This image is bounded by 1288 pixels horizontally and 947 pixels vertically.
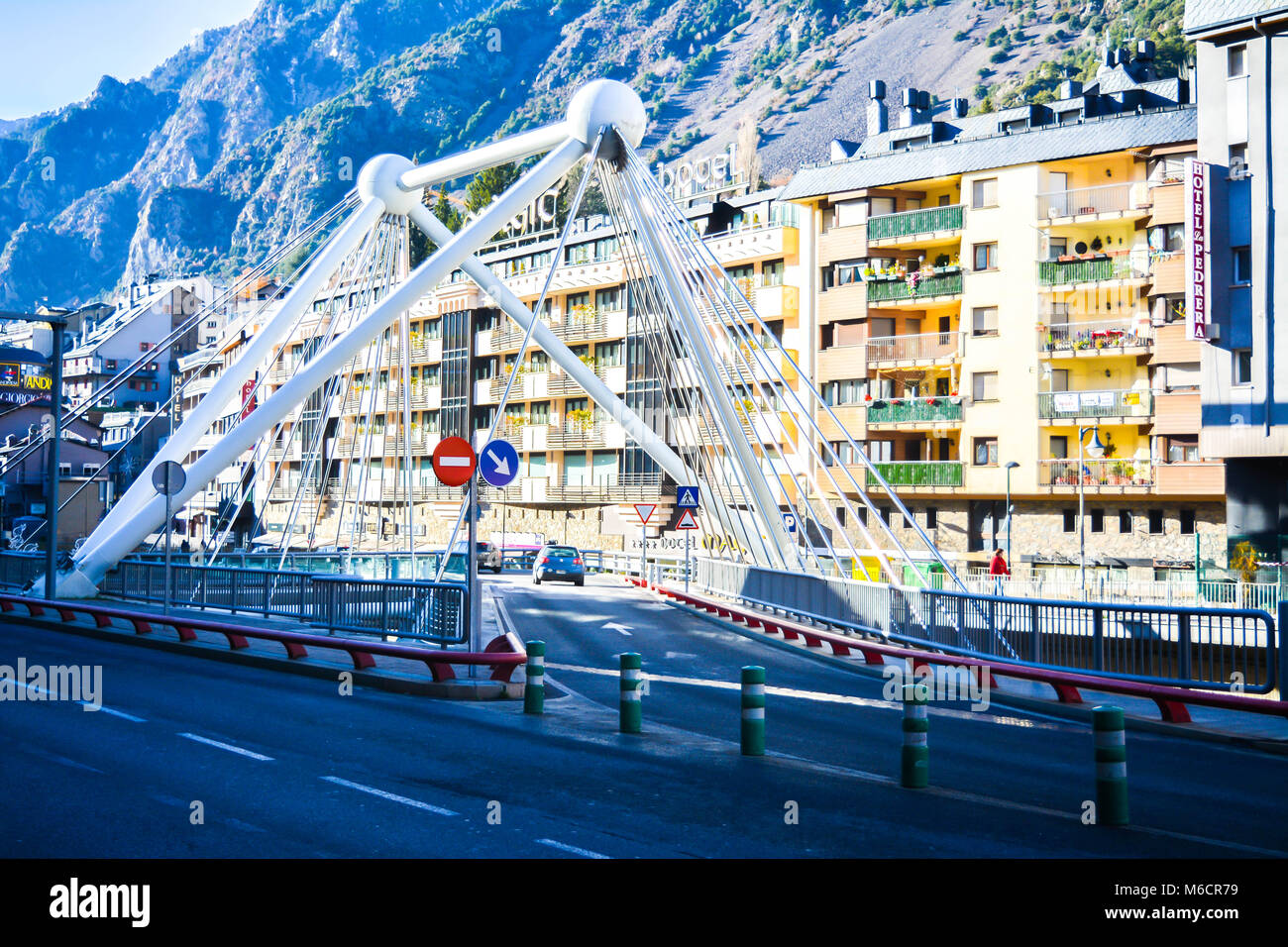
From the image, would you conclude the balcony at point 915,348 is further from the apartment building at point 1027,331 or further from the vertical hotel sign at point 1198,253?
the vertical hotel sign at point 1198,253

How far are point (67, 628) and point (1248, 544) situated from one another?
31908 millimetres

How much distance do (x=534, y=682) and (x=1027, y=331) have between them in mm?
45123

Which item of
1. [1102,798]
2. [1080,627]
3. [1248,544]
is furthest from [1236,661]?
[1248,544]

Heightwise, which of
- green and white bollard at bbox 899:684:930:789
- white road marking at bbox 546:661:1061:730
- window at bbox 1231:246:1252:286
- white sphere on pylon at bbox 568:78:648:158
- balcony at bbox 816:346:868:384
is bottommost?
white road marking at bbox 546:661:1061:730

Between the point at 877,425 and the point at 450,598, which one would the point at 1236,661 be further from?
the point at 877,425

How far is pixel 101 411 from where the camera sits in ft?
398

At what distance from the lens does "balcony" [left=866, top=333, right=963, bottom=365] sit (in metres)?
59.5

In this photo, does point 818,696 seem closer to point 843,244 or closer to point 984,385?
point 984,385

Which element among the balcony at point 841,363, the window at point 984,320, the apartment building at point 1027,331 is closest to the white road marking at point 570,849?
the apartment building at point 1027,331

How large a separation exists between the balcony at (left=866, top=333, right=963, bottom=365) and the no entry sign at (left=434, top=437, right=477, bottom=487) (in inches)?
1732

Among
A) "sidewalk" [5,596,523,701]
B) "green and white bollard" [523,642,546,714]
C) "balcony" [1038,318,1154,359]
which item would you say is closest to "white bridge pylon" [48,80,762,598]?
"sidewalk" [5,596,523,701]

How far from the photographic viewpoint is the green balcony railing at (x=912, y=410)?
58.3 m

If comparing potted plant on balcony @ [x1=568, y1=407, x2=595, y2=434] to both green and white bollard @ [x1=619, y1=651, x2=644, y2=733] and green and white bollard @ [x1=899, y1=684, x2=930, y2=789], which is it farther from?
green and white bollard @ [x1=899, y1=684, x2=930, y2=789]

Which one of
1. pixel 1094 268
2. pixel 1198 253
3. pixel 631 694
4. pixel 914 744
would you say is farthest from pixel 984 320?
pixel 914 744
